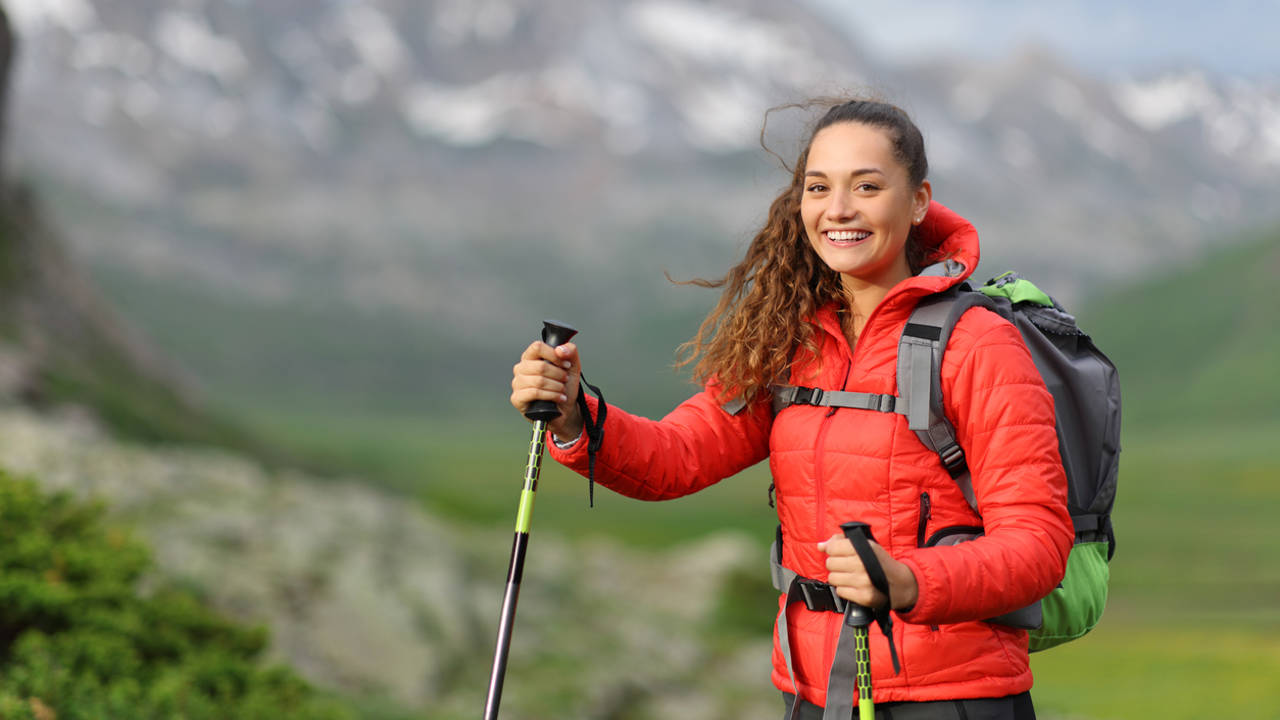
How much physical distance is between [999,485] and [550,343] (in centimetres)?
158

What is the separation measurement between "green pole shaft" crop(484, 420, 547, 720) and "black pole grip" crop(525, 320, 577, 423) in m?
0.08

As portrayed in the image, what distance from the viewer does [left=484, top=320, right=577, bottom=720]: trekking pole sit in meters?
3.90

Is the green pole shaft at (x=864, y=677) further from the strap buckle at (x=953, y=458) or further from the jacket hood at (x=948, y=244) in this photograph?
the jacket hood at (x=948, y=244)

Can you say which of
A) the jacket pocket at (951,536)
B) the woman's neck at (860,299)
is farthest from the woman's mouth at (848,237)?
the jacket pocket at (951,536)

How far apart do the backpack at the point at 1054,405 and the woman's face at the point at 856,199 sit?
221 millimetres

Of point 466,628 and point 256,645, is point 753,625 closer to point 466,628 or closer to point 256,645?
point 466,628

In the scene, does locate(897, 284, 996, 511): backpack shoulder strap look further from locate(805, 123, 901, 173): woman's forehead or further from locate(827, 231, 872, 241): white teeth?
locate(805, 123, 901, 173): woman's forehead

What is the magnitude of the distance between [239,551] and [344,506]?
5.35 meters

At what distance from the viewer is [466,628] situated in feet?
45.8

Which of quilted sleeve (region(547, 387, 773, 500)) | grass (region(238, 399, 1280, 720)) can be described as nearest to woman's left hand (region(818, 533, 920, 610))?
quilted sleeve (region(547, 387, 773, 500))

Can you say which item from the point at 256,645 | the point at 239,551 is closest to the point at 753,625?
the point at 239,551

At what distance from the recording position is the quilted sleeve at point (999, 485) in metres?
3.23

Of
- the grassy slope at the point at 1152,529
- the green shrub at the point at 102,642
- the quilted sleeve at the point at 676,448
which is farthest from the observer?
the grassy slope at the point at 1152,529

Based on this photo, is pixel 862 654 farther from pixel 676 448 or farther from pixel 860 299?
pixel 860 299
